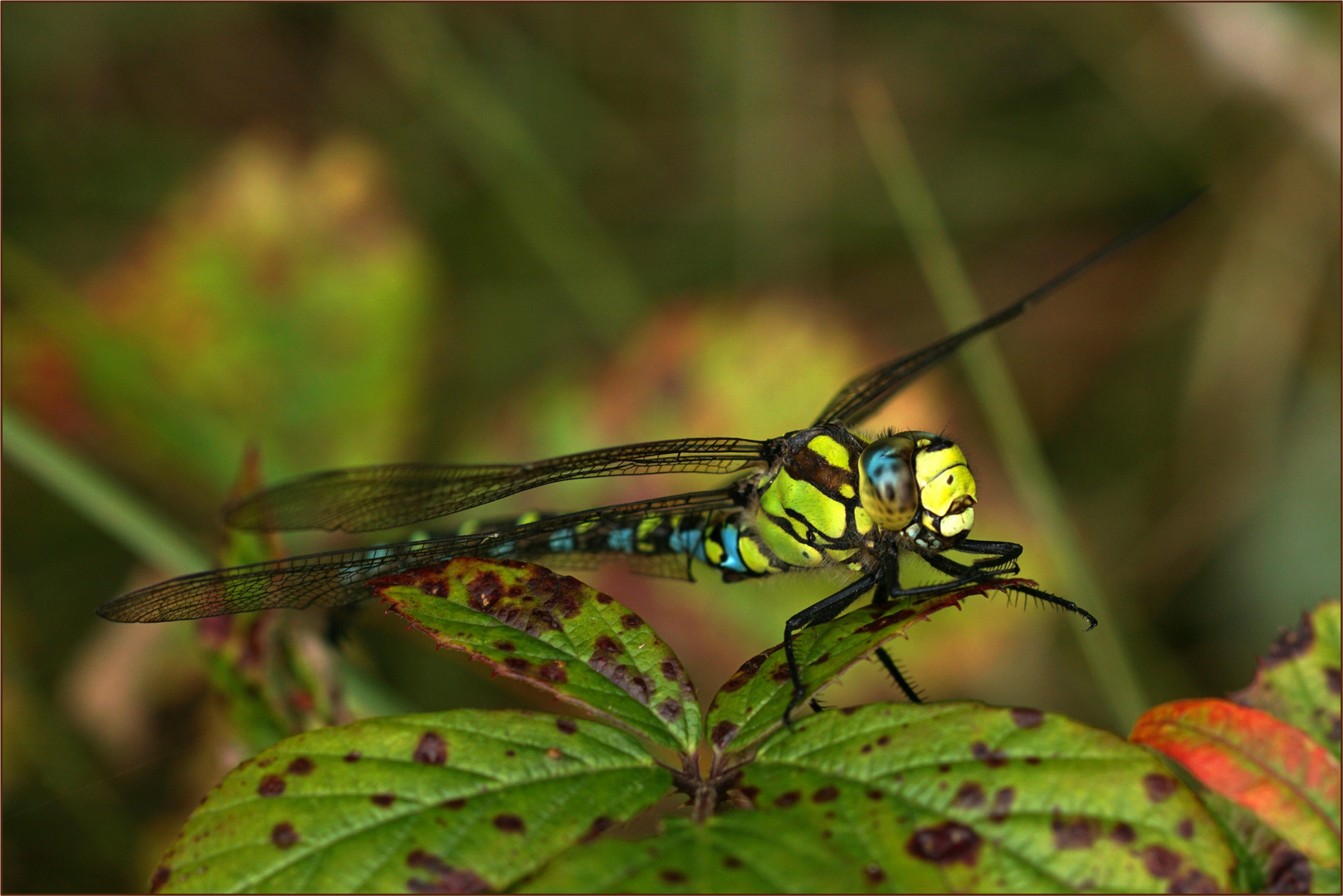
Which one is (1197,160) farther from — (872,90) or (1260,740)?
(1260,740)

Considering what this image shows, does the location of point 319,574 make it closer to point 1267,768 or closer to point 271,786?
point 271,786

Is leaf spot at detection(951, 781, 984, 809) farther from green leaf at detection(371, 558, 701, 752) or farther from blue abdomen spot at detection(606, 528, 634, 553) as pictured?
blue abdomen spot at detection(606, 528, 634, 553)

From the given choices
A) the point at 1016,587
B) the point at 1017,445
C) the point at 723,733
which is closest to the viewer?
the point at 723,733

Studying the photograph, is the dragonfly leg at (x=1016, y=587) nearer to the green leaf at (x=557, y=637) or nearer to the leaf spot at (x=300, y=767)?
the green leaf at (x=557, y=637)

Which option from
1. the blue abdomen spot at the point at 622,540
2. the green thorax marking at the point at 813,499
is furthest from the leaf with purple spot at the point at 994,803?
the blue abdomen spot at the point at 622,540

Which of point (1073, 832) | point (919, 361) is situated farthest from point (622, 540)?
point (1073, 832)

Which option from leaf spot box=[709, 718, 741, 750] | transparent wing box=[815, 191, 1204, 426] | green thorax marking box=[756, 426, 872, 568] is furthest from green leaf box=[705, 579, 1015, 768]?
transparent wing box=[815, 191, 1204, 426]
